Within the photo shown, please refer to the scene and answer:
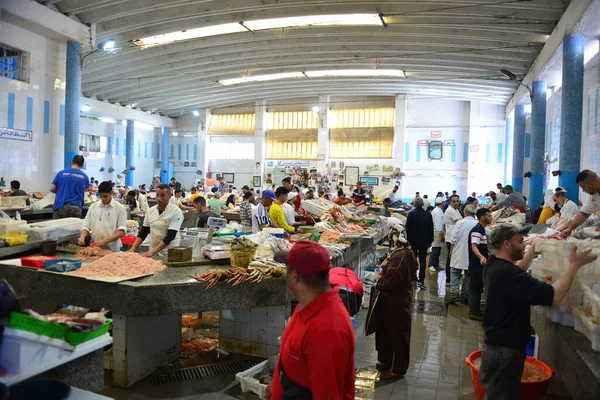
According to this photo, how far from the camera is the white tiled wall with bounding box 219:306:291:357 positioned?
4879mm

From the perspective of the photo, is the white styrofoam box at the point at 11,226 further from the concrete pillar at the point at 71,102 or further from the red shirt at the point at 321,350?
the concrete pillar at the point at 71,102

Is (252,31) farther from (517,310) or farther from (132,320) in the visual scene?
(517,310)

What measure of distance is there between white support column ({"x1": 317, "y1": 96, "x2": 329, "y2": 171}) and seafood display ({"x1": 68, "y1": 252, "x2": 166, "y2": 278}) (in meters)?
19.2

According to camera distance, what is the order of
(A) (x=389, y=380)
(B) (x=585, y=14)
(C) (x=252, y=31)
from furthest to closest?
1. (C) (x=252, y=31)
2. (B) (x=585, y=14)
3. (A) (x=389, y=380)

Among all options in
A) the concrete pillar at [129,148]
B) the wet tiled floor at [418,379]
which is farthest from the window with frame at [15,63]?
the concrete pillar at [129,148]

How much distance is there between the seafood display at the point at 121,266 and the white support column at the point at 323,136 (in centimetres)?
1923

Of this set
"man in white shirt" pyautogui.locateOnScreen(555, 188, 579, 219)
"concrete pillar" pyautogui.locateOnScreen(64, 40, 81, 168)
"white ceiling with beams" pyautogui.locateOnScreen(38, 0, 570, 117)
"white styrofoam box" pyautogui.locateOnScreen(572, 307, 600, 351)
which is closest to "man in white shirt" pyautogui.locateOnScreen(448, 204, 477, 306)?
"man in white shirt" pyautogui.locateOnScreen(555, 188, 579, 219)

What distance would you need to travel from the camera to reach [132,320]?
4.29m

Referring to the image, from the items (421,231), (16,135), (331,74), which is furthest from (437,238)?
(16,135)

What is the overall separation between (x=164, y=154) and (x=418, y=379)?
84.1 feet

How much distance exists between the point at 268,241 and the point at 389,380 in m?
2.01

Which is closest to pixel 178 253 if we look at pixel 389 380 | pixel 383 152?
pixel 389 380

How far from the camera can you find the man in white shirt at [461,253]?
24.4 feet

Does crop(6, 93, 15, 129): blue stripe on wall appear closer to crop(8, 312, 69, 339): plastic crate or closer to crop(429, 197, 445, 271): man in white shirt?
crop(429, 197, 445, 271): man in white shirt
